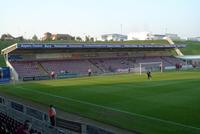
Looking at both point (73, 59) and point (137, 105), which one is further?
point (73, 59)

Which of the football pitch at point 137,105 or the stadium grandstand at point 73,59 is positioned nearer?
the football pitch at point 137,105

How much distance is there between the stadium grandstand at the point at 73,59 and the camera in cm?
6494

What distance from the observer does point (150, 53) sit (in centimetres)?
9206

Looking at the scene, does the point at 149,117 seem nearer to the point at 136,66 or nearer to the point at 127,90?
the point at 127,90

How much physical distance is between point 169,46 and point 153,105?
6721cm

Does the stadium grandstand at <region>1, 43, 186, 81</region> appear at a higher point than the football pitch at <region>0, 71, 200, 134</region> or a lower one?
higher

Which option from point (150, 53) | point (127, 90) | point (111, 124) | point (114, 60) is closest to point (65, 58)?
point (114, 60)

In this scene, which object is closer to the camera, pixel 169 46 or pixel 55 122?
pixel 55 122

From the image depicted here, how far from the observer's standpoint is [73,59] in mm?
76000

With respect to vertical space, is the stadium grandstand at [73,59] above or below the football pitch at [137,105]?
above

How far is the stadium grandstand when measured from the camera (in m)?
64.9

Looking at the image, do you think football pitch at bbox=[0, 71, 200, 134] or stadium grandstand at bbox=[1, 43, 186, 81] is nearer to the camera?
football pitch at bbox=[0, 71, 200, 134]

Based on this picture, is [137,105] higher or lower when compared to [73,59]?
lower

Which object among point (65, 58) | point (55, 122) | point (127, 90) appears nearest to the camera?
point (55, 122)
